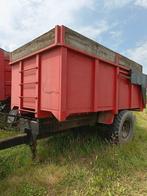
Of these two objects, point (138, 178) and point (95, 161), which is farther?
point (95, 161)

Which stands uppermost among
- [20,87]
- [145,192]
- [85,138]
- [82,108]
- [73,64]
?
[73,64]

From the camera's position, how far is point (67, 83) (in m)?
3.75

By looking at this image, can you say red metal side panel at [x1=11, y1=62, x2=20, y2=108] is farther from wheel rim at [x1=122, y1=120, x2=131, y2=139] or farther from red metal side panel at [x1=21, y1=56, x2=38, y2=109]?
wheel rim at [x1=122, y1=120, x2=131, y2=139]

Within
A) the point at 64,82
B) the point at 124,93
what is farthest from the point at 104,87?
the point at 64,82

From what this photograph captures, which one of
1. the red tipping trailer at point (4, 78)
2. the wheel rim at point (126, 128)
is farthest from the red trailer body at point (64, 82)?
the red tipping trailer at point (4, 78)

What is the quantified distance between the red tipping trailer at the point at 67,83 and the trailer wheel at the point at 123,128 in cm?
2

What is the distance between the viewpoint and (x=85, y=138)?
5680 millimetres

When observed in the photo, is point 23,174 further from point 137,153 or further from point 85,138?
point 137,153

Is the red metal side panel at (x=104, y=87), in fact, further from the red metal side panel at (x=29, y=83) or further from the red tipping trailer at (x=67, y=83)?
the red metal side panel at (x=29, y=83)

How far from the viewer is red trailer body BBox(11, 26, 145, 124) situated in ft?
12.1

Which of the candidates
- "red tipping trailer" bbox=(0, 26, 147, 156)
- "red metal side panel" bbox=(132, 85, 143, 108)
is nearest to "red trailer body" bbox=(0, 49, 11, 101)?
"red tipping trailer" bbox=(0, 26, 147, 156)

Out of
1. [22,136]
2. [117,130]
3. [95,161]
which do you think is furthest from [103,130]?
[22,136]

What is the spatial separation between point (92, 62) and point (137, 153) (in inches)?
88.4

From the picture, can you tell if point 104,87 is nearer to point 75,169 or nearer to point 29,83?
point 29,83
